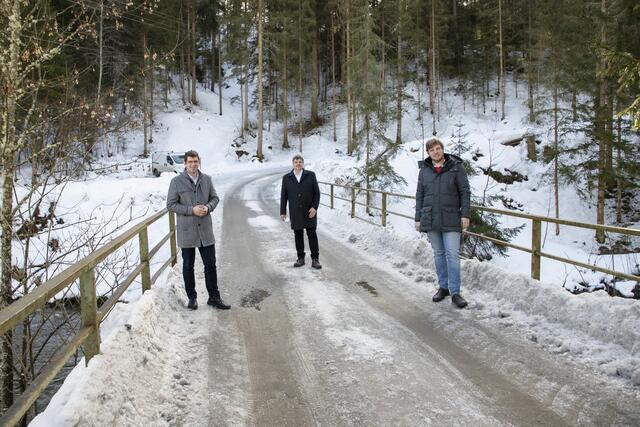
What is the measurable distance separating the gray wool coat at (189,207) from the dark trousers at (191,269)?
0.33 feet

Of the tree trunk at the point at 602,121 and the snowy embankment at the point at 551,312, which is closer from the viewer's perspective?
the snowy embankment at the point at 551,312

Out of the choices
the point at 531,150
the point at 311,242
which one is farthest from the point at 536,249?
the point at 531,150

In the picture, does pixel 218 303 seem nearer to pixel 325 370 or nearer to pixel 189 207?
pixel 189 207

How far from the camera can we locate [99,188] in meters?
16.4

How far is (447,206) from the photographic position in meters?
5.39

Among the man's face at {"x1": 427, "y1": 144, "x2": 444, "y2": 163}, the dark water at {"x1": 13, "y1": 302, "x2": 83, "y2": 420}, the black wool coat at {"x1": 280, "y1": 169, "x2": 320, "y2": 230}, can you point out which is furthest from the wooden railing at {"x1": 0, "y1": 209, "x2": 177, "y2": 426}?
the man's face at {"x1": 427, "y1": 144, "x2": 444, "y2": 163}

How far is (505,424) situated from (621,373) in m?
1.33

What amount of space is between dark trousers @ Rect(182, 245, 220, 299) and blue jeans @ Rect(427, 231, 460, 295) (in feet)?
9.10

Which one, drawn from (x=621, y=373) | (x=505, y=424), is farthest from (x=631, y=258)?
(x=505, y=424)

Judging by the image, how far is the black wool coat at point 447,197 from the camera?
17.5ft

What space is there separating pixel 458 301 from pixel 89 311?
13.0 ft


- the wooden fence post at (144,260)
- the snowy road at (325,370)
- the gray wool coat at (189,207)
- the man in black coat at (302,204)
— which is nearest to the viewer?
the snowy road at (325,370)

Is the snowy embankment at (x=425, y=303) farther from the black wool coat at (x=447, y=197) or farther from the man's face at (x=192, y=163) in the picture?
the man's face at (x=192, y=163)

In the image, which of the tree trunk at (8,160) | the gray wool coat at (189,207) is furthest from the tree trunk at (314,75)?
the tree trunk at (8,160)
